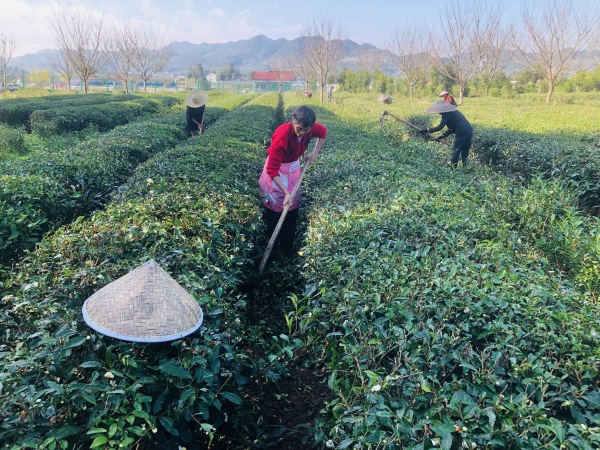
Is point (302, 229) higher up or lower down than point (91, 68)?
lower down

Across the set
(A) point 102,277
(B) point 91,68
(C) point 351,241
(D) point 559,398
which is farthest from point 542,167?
(B) point 91,68

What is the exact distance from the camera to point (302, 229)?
16.2ft

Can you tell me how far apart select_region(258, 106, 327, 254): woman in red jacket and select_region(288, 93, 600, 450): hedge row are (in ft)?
2.10

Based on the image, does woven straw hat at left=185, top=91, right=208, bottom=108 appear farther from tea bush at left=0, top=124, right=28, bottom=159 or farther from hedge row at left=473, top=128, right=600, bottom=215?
hedge row at left=473, top=128, right=600, bottom=215

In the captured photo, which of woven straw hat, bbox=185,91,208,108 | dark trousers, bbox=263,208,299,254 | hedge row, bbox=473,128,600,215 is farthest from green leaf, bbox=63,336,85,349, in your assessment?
woven straw hat, bbox=185,91,208,108

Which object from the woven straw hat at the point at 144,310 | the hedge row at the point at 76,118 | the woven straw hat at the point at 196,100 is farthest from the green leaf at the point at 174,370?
the hedge row at the point at 76,118

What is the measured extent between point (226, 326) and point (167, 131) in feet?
29.0

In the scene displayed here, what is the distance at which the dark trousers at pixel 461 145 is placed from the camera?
8.07 meters

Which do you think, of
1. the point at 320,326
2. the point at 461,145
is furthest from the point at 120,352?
the point at 461,145

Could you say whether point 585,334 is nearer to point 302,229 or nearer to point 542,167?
point 302,229

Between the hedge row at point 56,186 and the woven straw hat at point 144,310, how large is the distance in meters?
1.89

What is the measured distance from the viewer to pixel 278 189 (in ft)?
15.2

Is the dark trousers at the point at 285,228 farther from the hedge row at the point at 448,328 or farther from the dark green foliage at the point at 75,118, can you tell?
the dark green foliage at the point at 75,118

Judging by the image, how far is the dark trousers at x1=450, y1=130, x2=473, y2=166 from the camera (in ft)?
26.5
